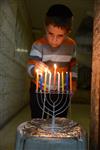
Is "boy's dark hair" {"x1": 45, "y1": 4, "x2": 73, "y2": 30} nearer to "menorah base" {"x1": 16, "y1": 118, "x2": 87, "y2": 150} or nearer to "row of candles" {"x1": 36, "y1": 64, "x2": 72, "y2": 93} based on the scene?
"row of candles" {"x1": 36, "y1": 64, "x2": 72, "y2": 93}

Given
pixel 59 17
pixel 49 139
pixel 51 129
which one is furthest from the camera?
pixel 59 17

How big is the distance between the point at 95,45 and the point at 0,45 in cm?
122

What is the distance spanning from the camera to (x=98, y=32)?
2.38m

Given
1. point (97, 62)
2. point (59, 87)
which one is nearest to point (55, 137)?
point (59, 87)

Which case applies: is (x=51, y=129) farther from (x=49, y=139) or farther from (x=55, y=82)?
(x=55, y=82)

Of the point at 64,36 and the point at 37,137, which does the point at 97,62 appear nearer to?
the point at 64,36

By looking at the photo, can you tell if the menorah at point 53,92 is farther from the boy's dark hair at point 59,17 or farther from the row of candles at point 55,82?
the boy's dark hair at point 59,17

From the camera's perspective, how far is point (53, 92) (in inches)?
61.2

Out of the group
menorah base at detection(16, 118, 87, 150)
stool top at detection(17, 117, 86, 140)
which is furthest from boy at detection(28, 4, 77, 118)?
menorah base at detection(16, 118, 87, 150)

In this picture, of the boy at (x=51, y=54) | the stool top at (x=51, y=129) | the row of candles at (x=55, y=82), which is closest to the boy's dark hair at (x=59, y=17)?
the boy at (x=51, y=54)

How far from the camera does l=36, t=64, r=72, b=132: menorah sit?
1.49m

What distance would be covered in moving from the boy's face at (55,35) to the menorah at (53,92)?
180 mm

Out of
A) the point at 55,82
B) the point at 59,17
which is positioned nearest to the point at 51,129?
the point at 55,82

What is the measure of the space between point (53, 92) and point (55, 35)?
1.06 feet
